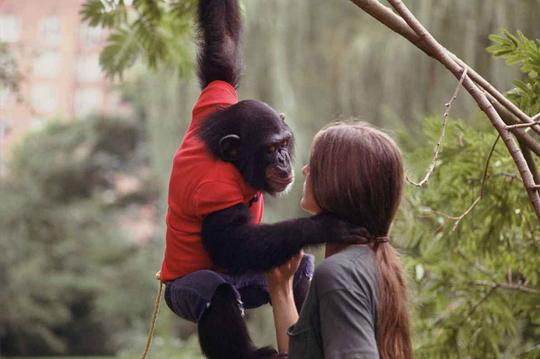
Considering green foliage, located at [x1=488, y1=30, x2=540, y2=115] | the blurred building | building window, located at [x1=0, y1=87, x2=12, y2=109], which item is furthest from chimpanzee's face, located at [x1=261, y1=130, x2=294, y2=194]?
the blurred building

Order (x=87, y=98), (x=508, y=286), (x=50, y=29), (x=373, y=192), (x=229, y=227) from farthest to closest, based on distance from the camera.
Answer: (x=87, y=98) < (x=50, y=29) < (x=508, y=286) < (x=229, y=227) < (x=373, y=192)

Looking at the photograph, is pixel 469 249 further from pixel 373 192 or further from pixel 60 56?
pixel 60 56

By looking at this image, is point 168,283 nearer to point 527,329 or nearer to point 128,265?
point 527,329

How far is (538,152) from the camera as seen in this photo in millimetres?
2039

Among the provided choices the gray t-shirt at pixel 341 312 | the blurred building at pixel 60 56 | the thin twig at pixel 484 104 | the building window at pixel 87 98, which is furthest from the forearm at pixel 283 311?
the building window at pixel 87 98

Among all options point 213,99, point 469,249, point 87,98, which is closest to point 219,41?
point 213,99

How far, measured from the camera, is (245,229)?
6.29 feet

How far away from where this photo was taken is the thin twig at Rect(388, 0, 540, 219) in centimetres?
180

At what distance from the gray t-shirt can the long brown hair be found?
1.6 inches

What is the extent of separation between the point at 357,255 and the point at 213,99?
65 cm

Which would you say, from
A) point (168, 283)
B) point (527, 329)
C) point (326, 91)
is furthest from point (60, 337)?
point (168, 283)

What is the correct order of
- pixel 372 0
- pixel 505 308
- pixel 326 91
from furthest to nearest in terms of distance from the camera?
pixel 326 91 → pixel 505 308 → pixel 372 0

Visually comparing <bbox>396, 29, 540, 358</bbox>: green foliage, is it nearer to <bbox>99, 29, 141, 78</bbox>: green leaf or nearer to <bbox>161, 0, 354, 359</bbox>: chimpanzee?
<bbox>161, 0, 354, 359</bbox>: chimpanzee

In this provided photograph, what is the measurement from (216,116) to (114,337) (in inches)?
598
